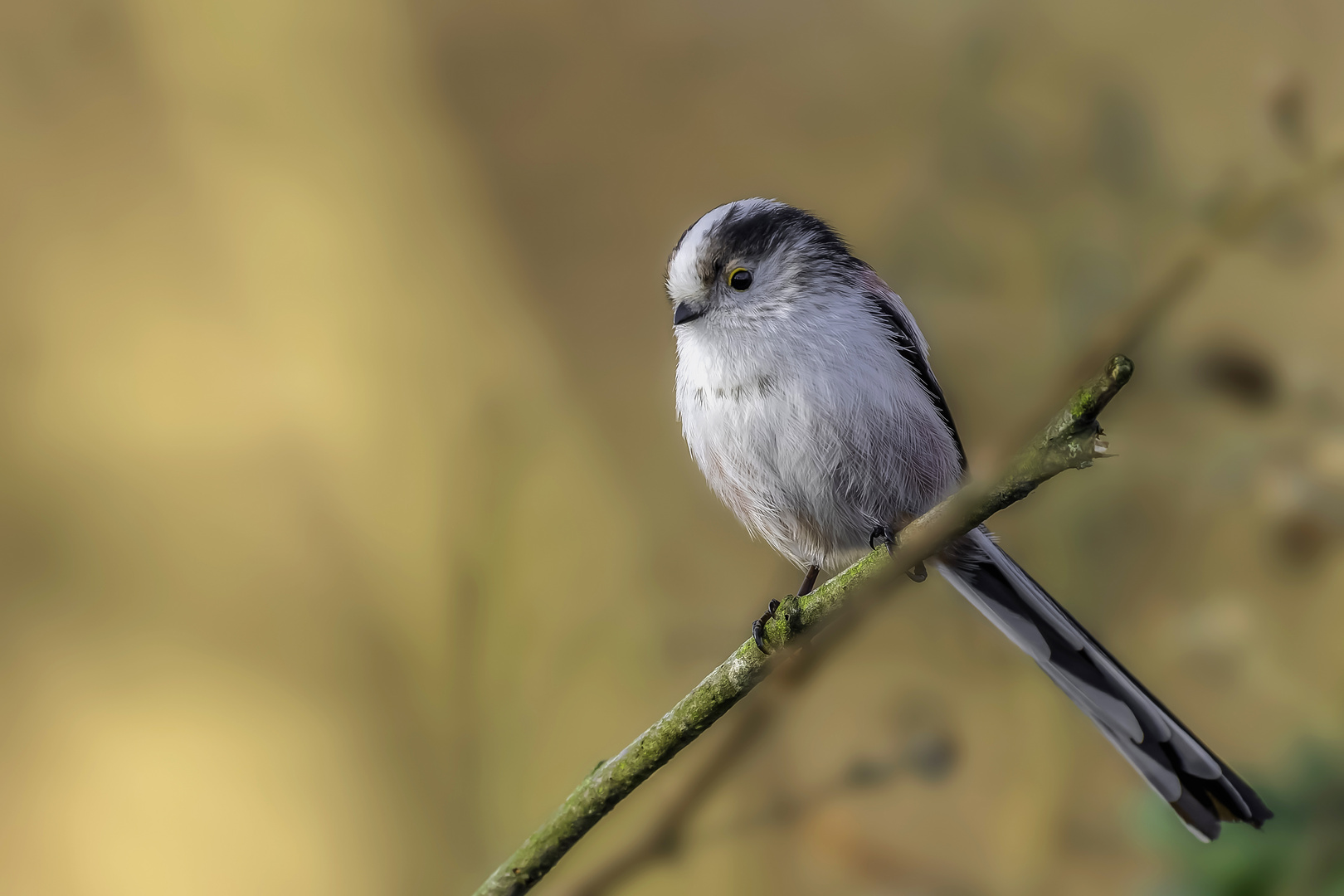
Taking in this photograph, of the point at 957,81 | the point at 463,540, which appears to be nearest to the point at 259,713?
the point at 463,540

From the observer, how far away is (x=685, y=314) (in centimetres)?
189

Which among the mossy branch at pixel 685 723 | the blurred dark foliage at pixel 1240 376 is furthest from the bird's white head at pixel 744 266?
the mossy branch at pixel 685 723

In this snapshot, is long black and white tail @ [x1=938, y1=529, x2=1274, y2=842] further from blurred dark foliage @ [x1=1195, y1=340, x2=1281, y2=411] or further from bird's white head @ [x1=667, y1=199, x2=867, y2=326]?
bird's white head @ [x1=667, y1=199, x2=867, y2=326]

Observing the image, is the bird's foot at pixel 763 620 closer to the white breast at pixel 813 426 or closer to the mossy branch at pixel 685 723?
the mossy branch at pixel 685 723

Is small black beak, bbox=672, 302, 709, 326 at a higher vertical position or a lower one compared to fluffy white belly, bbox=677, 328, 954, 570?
higher

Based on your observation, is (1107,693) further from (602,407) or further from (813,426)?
(602,407)

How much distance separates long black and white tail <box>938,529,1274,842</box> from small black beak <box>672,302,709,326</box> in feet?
2.25

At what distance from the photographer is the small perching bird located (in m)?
1.67

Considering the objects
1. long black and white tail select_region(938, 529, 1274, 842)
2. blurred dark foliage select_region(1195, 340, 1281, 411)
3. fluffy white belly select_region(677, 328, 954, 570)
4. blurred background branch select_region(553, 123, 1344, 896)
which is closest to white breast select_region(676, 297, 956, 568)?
fluffy white belly select_region(677, 328, 954, 570)

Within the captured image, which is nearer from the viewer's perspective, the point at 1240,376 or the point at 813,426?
the point at 1240,376

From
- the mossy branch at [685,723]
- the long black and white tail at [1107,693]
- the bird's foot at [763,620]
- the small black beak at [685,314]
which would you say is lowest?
the long black and white tail at [1107,693]

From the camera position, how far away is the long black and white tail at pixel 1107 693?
1.50 metres

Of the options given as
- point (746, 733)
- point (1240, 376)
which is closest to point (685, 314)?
point (1240, 376)

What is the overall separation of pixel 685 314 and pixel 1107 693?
3.44 ft
